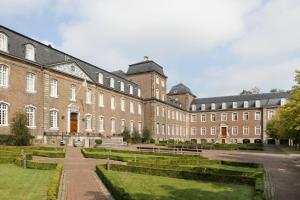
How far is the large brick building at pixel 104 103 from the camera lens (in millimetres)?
25969

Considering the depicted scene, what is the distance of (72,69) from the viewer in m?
32.4

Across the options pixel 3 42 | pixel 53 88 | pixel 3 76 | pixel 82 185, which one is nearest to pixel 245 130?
pixel 53 88

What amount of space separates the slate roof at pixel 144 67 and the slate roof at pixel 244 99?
722 inches

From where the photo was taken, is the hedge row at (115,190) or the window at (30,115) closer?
the hedge row at (115,190)

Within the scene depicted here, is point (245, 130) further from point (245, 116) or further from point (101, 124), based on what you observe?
point (101, 124)

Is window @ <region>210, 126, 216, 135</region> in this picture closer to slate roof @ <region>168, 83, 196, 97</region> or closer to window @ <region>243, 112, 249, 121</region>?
window @ <region>243, 112, 249, 121</region>

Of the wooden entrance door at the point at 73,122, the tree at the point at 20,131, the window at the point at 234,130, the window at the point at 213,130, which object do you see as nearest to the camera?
the tree at the point at 20,131

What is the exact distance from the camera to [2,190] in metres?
9.69

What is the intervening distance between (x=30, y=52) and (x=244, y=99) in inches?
1881

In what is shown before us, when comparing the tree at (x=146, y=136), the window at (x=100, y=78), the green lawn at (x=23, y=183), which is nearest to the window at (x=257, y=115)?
the tree at (x=146, y=136)

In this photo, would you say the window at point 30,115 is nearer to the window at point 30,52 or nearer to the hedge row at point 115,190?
the window at point 30,52

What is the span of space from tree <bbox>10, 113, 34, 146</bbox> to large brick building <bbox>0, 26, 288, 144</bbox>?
0.71 meters

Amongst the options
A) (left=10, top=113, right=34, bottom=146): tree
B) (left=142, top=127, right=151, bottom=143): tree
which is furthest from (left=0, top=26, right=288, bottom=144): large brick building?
(left=142, top=127, right=151, bottom=143): tree

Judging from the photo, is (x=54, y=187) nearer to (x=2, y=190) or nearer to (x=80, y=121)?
(x=2, y=190)
